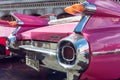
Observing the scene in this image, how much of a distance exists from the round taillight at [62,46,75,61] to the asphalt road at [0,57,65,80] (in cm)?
133

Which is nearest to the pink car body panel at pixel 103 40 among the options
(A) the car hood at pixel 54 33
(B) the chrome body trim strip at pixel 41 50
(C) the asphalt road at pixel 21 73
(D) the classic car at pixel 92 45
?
(D) the classic car at pixel 92 45

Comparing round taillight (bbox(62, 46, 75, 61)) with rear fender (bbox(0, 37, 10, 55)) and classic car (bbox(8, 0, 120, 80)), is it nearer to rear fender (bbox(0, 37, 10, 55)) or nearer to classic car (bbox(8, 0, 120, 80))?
classic car (bbox(8, 0, 120, 80))

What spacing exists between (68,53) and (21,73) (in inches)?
99.8

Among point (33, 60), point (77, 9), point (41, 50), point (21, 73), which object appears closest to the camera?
point (77, 9)

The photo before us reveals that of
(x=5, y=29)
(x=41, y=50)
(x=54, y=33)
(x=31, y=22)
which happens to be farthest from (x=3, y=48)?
(x=54, y=33)

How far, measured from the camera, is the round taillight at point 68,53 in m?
3.23

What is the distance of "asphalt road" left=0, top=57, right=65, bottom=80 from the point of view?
5.10 m

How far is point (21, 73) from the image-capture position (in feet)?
18.4

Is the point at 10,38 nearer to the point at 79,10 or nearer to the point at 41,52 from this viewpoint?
the point at 41,52

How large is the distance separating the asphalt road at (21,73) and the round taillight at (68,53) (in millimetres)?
1333

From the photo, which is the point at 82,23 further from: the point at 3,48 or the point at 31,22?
the point at 3,48

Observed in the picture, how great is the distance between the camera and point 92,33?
3201 mm

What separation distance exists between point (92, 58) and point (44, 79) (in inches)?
83.0

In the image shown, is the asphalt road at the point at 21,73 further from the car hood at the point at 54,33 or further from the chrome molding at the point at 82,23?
the chrome molding at the point at 82,23
